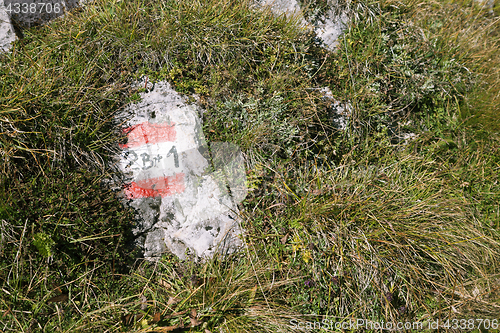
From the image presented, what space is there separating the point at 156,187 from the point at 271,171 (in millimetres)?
1311

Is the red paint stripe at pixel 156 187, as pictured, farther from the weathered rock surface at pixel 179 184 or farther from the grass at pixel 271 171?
the grass at pixel 271 171

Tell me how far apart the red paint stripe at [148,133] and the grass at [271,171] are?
228 millimetres

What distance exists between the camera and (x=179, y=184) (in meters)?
3.29

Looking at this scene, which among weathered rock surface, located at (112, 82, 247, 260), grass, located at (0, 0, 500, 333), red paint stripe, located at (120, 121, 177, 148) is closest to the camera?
grass, located at (0, 0, 500, 333)

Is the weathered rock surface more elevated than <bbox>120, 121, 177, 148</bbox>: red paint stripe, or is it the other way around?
<bbox>120, 121, 177, 148</bbox>: red paint stripe

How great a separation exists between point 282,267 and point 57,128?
2.74m

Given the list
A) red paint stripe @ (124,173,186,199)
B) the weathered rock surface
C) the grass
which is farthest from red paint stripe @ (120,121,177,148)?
red paint stripe @ (124,173,186,199)

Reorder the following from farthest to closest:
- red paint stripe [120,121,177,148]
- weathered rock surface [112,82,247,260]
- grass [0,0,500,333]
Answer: red paint stripe [120,121,177,148] < weathered rock surface [112,82,247,260] < grass [0,0,500,333]

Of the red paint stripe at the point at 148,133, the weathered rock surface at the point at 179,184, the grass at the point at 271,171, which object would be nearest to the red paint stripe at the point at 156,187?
the weathered rock surface at the point at 179,184

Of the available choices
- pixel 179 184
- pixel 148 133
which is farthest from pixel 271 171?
pixel 148 133

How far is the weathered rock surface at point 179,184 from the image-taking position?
3.20 meters

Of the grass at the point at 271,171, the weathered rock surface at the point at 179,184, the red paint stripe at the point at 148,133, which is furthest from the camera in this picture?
the red paint stripe at the point at 148,133

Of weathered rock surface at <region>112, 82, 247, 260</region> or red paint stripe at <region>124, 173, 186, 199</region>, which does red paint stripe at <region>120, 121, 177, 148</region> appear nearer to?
weathered rock surface at <region>112, 82, 247, 260</region>

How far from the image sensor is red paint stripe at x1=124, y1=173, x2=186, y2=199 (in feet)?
10.5
